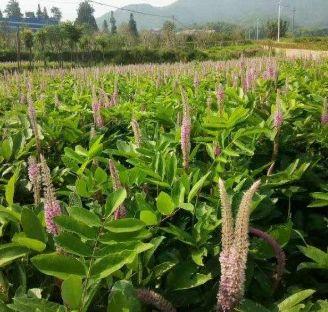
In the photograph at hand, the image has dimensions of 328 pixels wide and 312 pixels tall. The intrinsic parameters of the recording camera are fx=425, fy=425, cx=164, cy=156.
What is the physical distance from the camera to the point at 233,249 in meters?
1.05

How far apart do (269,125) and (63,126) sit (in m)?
1.45

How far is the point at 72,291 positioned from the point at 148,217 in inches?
19.0

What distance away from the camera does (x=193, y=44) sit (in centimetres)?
6875

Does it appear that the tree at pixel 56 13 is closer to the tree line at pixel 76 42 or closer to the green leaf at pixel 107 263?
the tree line at pixel 76 42

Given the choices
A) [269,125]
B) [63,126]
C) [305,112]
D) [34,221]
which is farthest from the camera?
[305,112]

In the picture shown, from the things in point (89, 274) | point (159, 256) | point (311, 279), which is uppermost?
point (89, 274)

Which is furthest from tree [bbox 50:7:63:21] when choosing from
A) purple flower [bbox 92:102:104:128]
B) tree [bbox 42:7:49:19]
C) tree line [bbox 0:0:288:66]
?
purple flower [bbox 92:102:104:128]

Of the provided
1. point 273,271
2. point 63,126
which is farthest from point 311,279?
point 63,126

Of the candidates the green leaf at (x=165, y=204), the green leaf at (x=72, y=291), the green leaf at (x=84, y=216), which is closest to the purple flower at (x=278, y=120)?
the green leaf at (x=165, y=204)

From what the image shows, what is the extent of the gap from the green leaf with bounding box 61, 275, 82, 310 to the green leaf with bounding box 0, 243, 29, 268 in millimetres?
371

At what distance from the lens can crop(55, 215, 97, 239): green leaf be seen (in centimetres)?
132

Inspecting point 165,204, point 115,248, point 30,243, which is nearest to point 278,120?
point 165,204

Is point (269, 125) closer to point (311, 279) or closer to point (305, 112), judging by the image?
point (305, 112)

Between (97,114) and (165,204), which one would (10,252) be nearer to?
(165,204)
